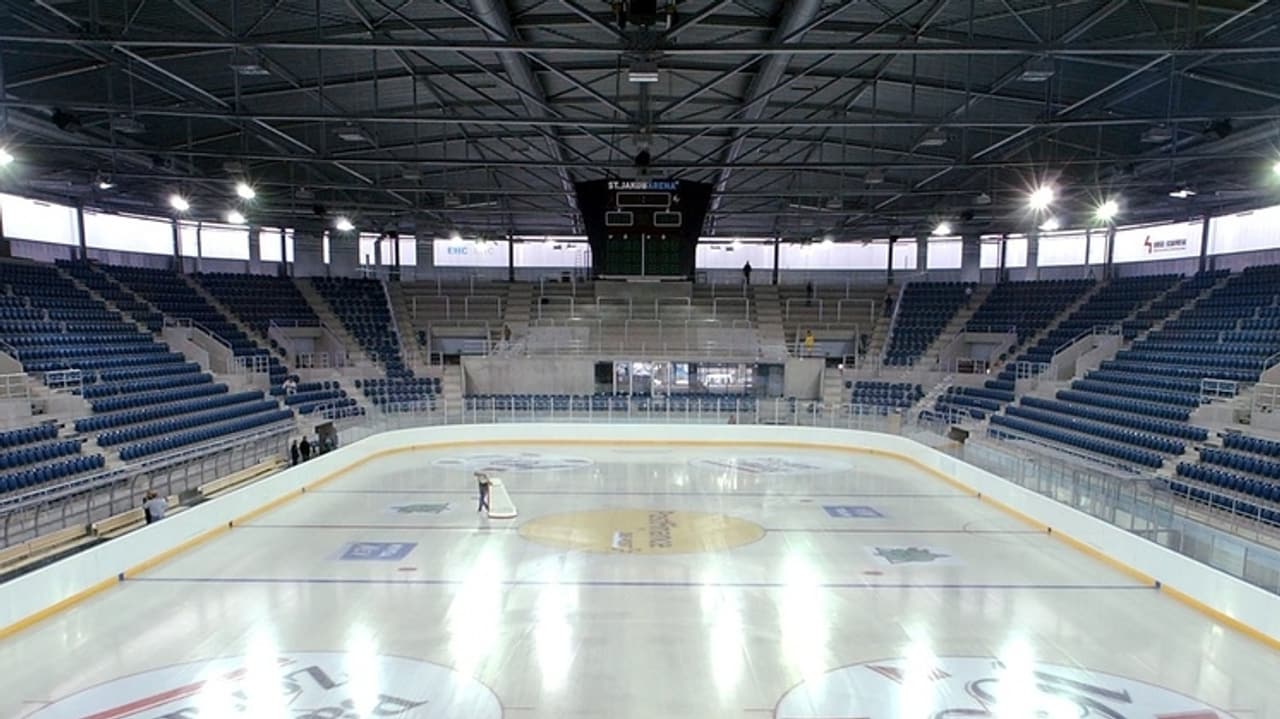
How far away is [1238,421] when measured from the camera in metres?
13.3

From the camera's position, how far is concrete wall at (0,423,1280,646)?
6.93 meters

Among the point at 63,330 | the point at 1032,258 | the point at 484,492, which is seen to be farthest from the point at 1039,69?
the point at 1032,258

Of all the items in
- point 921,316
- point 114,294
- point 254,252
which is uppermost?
point 254,252

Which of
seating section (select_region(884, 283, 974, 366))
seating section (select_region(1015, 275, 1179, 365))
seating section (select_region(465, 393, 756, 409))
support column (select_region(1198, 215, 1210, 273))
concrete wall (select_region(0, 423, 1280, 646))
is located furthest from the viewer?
support column (select_region(1198, 215, 1210, 273))

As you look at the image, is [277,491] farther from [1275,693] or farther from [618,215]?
[1275,693]

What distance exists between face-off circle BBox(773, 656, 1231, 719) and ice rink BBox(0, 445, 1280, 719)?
22 mm

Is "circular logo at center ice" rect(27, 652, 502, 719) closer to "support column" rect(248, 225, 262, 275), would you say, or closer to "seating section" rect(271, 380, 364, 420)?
"seating section" rect(271, 380, 364, 420)

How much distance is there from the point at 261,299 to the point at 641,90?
19606 mm

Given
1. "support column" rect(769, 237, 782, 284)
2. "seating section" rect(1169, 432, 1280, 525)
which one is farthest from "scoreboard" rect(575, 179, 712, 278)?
"support column" rect(769, 237, 782, 284)

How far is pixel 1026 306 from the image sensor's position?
26.7m

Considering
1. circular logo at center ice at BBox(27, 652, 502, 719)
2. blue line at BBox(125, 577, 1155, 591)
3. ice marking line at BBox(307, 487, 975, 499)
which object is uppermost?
circular logo at center ice at BBox(27, 652, 502, 719)

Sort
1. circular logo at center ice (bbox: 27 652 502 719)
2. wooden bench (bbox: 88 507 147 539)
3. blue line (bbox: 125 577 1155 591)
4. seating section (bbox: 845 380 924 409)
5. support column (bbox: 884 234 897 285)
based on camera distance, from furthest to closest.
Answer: support column (bbox: 884 234 897 285)
seating section (bbox: 845 380 924 409)
wooden bench (bbox: 88 507 147 539)
blue line (bbox: 125 577 1155 591)
circular logo at center ice (bbox: 27 652 502 719)

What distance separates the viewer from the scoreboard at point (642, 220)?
50.4 feet

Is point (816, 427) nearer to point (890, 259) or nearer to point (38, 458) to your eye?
point (38, 458)
